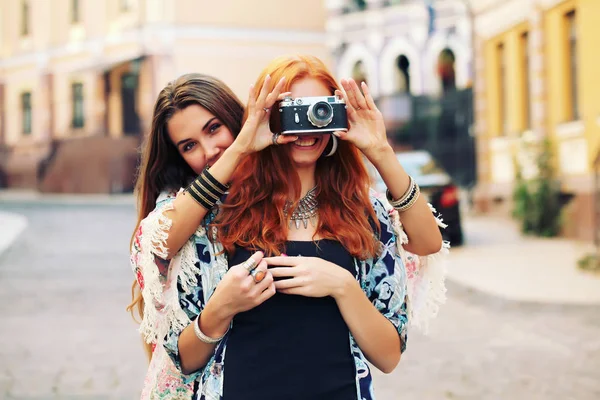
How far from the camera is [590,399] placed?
17.4 ft

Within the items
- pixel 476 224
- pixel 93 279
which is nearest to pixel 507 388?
pixel 93 279

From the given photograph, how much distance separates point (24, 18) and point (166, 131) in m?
38.8

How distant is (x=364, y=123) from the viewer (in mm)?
2355

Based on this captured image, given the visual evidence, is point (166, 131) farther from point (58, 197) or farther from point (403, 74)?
point (58, 197)

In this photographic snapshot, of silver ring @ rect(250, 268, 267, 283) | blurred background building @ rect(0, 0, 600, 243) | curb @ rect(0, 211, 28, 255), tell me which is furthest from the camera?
blurred background building @ rect(0, 0, 600, 243)

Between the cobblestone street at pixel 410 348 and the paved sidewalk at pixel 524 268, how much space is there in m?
0.35

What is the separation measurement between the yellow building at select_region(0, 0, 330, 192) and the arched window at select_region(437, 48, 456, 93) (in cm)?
572

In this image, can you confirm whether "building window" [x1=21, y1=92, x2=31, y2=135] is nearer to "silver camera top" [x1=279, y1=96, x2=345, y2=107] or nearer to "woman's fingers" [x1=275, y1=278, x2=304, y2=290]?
"silver camera top" [x1=279, y1=96, x2=345, y2=107]

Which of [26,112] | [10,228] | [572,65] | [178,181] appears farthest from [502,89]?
[26,112]

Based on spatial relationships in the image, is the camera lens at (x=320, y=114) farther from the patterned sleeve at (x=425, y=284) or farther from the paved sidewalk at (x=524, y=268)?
the paved sidewalk at (x=524, y=268)

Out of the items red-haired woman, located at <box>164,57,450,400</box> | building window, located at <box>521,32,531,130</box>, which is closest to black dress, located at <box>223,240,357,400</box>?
red-haired woman, located at <box>164,57,450,400</box>

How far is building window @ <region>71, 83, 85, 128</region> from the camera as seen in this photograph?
35.7m

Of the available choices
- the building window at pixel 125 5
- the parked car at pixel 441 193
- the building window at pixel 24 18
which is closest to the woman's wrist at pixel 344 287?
the parked car at pixel 441 193

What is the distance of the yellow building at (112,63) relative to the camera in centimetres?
3212
